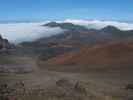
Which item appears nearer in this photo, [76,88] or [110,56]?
[76,88]

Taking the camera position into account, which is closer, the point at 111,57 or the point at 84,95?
the point at 84,95

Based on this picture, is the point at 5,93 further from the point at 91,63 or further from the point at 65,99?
the point at 91,63

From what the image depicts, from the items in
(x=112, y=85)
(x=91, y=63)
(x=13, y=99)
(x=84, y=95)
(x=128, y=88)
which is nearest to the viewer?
(x=13, y=99)

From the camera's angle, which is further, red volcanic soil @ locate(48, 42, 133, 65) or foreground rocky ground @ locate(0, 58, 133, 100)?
red volcanic soil @ locate(48, 42, 133, 65)

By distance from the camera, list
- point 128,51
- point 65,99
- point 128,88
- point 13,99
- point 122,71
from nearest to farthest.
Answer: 1. point 13,99
2. point 65,99
3. point 128,88
4. point 122,71
5. point 128,51

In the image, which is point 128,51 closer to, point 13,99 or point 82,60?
point 82,60

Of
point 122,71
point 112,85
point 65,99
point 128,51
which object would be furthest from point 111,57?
point 65,99

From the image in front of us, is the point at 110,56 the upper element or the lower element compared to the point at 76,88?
lower

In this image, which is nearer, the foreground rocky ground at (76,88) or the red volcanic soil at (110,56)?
the foreground rocky ground at (76,88)

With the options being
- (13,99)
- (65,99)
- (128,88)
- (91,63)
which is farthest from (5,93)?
(91,63)
